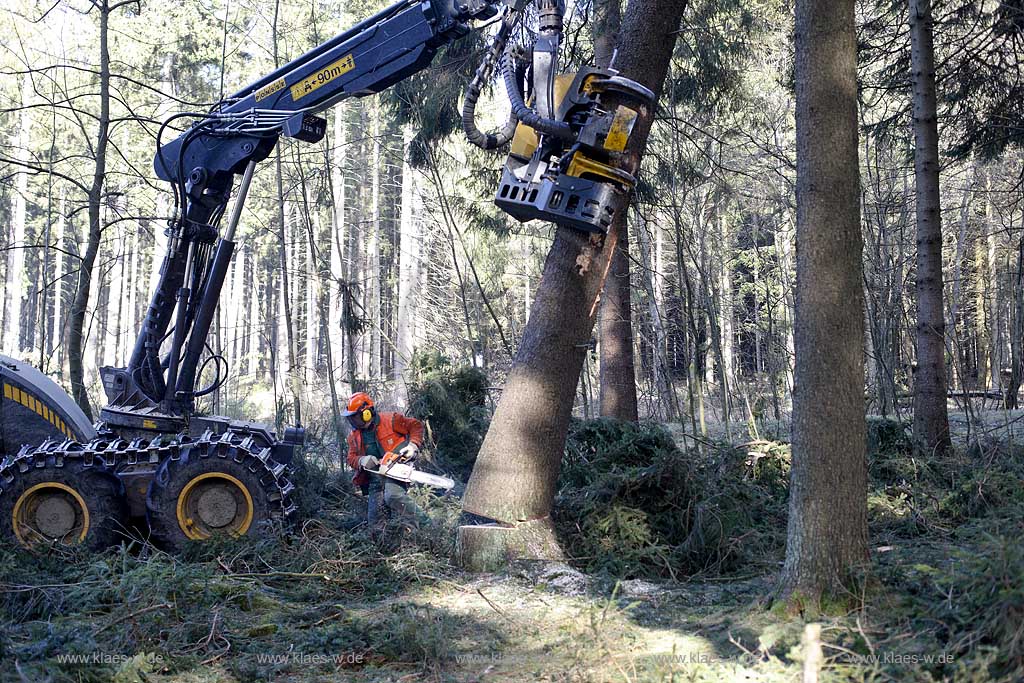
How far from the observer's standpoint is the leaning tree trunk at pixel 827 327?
17.9ft

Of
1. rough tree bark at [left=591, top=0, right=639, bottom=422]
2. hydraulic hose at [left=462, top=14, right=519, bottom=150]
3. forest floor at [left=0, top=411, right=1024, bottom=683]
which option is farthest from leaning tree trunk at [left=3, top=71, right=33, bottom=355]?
forest floor at [left=0, top=411, right=1024, bottom=683]

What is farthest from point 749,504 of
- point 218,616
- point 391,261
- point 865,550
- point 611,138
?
point 391,261

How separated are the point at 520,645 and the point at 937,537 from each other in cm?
396

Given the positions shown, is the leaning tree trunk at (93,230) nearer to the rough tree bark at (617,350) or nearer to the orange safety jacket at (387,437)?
the orange safety jacket at (387,437)

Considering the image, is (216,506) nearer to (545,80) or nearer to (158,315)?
(158,315)

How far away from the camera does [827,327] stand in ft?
18.1

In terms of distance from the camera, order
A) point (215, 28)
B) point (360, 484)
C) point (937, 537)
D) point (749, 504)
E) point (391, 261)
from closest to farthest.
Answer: point (937, 537), point (749, 504), point (360, 484), point (215, 28), point (391, 261)

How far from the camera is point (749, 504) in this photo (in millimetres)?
8242

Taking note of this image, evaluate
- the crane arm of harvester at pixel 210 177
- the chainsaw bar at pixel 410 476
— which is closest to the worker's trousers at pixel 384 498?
the chainsaw bar at pixel 410 476

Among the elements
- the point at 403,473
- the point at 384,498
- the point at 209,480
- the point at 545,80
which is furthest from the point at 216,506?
the point at 545,80

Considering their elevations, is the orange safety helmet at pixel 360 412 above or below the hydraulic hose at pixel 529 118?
below

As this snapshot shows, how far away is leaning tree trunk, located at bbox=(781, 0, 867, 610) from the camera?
5.44m

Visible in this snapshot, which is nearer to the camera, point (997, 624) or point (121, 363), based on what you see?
point (997, 624)

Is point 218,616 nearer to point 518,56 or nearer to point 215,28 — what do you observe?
point 518,56
